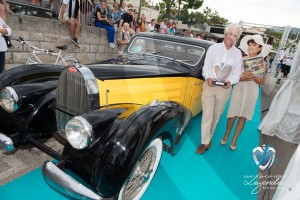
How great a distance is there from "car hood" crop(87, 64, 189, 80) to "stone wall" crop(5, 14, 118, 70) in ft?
10.9

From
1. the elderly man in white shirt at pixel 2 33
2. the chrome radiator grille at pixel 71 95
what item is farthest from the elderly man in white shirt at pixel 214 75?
the elderly man in white shirt at pixel 2 33

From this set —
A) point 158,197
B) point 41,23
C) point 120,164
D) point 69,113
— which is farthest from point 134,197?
point 41,23

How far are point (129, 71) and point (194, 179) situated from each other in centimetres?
149

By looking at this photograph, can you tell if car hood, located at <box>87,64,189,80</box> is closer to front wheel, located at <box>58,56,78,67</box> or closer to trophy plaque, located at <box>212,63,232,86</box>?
trophy plaque, located at <box>212,63,232,86</box>

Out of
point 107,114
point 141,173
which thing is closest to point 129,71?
point 107,114

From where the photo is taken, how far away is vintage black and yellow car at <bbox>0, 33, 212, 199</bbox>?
5.34 feet

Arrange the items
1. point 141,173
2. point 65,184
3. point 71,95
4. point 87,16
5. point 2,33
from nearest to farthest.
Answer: point 65,184 < point 141,173 < point 71,95 < point 2,33 < point 87,16

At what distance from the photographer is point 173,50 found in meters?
3.51

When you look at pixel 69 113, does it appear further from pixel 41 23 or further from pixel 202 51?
pixel 41 23

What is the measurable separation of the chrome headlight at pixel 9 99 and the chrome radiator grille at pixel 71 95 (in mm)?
Result: 385

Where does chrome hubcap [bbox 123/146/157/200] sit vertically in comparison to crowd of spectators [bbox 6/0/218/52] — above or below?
below

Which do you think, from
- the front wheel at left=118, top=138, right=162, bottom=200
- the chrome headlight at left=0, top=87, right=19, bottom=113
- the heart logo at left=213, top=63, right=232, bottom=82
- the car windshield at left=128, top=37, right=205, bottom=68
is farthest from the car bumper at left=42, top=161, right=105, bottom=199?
the car windshield at left=128, top=37, right=205, bottom=68

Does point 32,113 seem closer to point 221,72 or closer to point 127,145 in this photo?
point 127,145

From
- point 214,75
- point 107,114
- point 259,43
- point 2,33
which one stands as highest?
point 259,43
